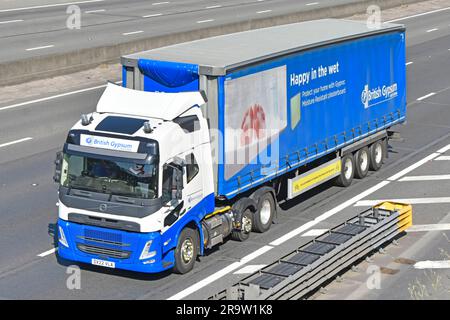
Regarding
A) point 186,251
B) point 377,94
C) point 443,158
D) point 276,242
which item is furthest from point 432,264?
point 443,158

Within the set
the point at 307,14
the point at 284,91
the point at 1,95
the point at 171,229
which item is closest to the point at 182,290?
the point at 171,229

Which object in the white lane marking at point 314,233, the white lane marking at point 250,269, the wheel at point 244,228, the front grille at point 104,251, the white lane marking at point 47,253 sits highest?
the front grille at point 104,251

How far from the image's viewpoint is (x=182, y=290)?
17719mm

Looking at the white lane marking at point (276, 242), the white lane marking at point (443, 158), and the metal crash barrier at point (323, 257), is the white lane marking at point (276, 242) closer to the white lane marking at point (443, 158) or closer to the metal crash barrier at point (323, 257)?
the metal crash barrier at point (323, 257)

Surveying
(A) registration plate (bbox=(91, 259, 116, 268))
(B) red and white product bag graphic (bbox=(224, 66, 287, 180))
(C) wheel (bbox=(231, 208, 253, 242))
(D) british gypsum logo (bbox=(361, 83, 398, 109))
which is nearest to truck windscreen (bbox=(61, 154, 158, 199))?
(A) registration plate (bbox=(91, 259, 116, 268))

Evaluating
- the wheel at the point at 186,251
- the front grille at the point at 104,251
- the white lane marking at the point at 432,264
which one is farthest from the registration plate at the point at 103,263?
the white lane marking at the point at 432,264

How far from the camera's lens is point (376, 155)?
2642cm

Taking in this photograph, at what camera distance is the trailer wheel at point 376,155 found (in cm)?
2616

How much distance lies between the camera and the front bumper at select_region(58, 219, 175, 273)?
17.3 meters

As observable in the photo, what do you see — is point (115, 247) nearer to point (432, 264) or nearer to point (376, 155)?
point (432, 264)

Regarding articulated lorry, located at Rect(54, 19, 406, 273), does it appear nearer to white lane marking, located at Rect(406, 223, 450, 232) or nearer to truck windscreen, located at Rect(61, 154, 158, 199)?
truck windscreen, located at Rect(61, 154, 158, 199)

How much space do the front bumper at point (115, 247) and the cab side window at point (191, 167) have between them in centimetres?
139

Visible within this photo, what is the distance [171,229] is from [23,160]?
→ 32.1 ft

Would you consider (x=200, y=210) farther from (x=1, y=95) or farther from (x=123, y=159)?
(x=1, y=95)
